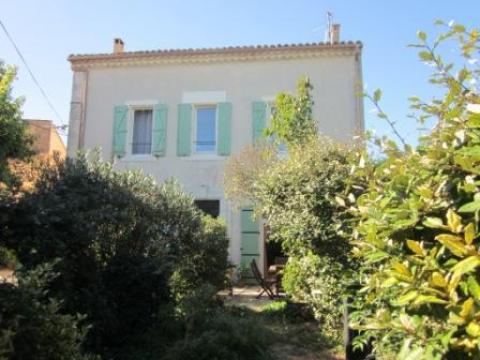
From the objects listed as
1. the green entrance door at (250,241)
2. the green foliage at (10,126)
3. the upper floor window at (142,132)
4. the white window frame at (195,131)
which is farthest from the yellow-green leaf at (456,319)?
the upper floor window at (142,132)

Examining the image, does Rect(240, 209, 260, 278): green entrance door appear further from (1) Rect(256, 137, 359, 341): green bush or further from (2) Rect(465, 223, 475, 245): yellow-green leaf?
(2) Rect(465, 223, 475, 245): yellow-green leaf

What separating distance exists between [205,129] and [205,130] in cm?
3

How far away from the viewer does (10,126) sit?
7.69m

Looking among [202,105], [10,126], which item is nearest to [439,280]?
[10,126]

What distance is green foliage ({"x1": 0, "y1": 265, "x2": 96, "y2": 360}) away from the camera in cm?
281

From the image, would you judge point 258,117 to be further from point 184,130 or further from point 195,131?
point 184,130

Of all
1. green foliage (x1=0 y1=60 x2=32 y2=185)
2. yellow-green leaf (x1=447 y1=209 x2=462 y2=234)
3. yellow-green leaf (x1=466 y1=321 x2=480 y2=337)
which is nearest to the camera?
yellow-green leaf (x1=466 y1=321 x2=480 y2=337)

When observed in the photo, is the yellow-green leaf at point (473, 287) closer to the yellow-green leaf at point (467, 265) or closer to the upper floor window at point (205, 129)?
the yellow-green leaf at point (467, 265)

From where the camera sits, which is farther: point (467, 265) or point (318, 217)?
point (318, 217)

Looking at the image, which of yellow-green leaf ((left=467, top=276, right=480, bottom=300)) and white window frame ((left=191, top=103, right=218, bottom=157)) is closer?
yellow-green leaf ((left=467, top=276, right=480, bottom=300))

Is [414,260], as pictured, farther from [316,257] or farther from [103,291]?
[316,257]

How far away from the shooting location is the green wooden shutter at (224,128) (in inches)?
526

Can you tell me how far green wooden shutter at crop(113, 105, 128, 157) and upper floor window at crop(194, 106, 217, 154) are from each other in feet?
7.15

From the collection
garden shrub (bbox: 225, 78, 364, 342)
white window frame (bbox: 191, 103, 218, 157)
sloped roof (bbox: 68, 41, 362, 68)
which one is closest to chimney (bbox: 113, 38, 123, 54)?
sloped roof (bbox: 68, 41, 362, 68)
